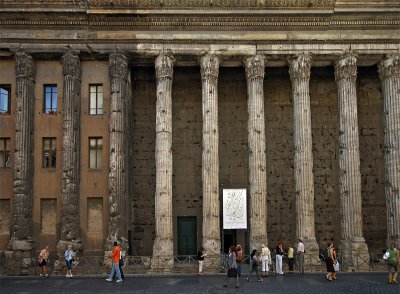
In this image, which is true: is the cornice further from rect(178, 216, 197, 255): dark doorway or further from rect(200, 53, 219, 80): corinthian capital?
rect(178, 216, 197, 255): dark doorway

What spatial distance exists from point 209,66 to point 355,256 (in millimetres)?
11505

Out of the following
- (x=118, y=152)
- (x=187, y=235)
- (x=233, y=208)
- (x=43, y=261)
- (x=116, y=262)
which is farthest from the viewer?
(x=187, y=235)

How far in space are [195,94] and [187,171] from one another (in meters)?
4.39

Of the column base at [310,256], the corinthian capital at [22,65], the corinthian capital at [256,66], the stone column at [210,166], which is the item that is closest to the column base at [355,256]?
the column base at [310,256]

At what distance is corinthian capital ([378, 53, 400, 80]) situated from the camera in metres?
27.3

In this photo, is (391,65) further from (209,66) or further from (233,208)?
(233,208)

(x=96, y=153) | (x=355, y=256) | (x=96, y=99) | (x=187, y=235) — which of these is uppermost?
(x=96, y=99)

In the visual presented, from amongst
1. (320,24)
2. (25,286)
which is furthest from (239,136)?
(25,286)

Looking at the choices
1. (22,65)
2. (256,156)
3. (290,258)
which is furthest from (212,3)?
(290,258)

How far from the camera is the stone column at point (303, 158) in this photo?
26.3m

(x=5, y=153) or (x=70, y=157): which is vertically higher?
(x=5, y=153)

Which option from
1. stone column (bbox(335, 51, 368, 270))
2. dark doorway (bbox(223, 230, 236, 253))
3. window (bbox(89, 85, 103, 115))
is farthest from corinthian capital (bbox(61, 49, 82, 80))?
stone column (bbox(335, 51, 368, 270))

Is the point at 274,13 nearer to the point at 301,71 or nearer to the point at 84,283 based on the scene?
the point at 301,71

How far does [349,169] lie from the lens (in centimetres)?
2659
